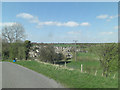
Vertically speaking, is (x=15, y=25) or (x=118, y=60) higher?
(x=15, y=25)

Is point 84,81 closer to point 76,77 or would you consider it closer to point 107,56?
point 76,77

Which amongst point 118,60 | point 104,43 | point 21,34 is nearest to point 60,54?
point 21,34

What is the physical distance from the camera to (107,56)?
27.9 metres

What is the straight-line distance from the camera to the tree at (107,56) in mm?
26703

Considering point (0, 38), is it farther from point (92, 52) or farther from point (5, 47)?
point (92, 52)

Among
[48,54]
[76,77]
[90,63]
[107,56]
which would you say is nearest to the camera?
[76,77]

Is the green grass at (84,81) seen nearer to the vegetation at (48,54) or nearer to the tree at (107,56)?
the tree at (107,56)

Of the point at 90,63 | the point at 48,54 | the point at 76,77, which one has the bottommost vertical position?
the point at 90,63

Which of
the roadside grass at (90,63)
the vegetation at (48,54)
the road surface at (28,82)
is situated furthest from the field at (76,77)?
the vegetation at (48,54)

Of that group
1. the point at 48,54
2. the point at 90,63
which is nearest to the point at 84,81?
the point at 90,63

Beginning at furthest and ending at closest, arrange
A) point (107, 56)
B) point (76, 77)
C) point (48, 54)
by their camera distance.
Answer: point (48, 54) → point (107, 56) → point (76, 77)

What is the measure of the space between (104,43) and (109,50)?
6.98 feet

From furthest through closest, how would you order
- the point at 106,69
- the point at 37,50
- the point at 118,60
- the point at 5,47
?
the point at 37,50
the point at 5,47
the point at 106,69
the point at 118,60

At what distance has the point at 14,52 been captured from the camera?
36.5 meters
